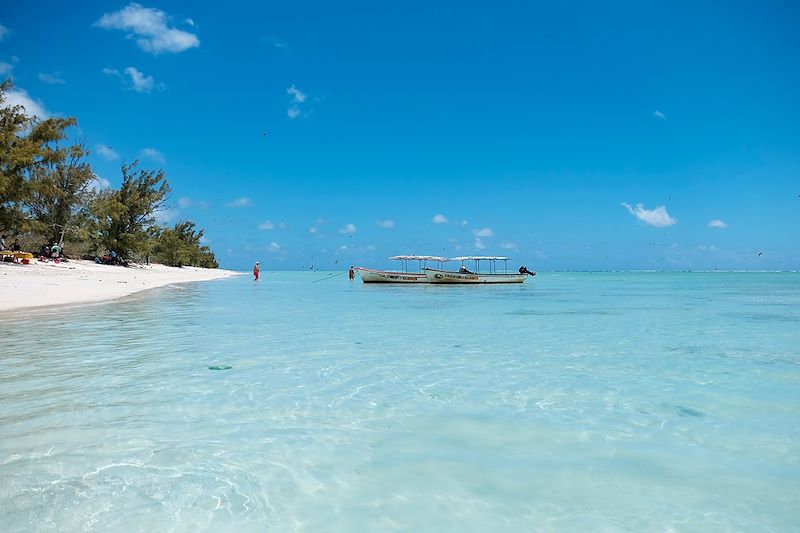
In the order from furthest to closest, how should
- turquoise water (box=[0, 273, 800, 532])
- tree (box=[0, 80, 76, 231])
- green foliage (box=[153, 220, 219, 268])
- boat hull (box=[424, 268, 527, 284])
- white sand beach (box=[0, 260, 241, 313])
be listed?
green foliage (box=[153, 220, 219, 268]) → boat hull (box=[424, 268, 527, 284]) → tree (box=[0, 80, 76, 231]) → white sand beach (box=[0, 260, 241, 313]) → turquoise water (box=[0, 273, 800, 532])

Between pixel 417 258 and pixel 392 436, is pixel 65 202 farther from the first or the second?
pixel 392 436

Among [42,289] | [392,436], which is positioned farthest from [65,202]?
[392,436]

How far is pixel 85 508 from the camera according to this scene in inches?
142

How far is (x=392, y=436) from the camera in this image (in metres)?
5.40

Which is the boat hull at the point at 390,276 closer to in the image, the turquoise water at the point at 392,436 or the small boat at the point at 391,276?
the small boat at the point at 391,276

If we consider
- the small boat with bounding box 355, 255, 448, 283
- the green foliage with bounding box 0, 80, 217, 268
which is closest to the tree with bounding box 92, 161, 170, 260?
the green foliage with bounding box 0, 80, 217, 268

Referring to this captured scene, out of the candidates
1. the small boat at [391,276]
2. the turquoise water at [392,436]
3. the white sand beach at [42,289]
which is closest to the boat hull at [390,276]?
the small boat at [391,276]

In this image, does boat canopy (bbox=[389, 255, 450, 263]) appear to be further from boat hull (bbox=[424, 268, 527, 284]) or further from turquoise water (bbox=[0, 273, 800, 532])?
turquoise water (bbox=[0, 273, 800, 532])

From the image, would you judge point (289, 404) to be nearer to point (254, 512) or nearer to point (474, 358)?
point (254, 512)

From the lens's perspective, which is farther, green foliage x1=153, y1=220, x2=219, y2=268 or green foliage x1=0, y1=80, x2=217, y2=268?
green foliage x1=153, y1=220, x2=219, y2=268

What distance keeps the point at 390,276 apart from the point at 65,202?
2921 cm

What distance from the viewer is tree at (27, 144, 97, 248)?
4234cm

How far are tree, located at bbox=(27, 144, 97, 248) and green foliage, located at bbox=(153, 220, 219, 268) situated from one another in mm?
10420

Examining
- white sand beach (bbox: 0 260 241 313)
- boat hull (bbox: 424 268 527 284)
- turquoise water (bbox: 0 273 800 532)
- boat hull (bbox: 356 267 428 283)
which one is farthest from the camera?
boat hull (bbox: 356 267 428 283)
